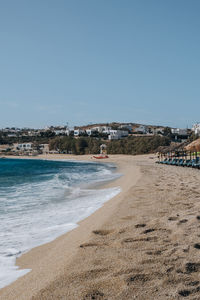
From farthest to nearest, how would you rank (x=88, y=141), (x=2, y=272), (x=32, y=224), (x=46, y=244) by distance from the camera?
(x=88, y=141) < (x=32, y=224) < (x=46, y=244) < (x=2, y=272)

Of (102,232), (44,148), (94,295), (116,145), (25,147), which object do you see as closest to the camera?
(94,295)

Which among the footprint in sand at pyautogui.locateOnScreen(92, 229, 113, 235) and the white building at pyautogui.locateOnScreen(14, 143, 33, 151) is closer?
the footprint in sand at pyautogui.locateOnScreen(92, 229, 113, 235)

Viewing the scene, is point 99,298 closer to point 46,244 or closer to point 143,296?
point 143,296

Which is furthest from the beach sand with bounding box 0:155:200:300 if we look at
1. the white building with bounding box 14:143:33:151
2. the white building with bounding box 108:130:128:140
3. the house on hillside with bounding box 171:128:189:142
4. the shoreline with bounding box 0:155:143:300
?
the white building with bounding box 14:143:33:151

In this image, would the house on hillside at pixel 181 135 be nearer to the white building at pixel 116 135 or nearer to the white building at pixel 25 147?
Answer: the white building at pixel 116 135

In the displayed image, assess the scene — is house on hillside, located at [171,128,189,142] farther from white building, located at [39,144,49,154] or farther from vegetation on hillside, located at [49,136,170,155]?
white building, located at [39,144,49,154]

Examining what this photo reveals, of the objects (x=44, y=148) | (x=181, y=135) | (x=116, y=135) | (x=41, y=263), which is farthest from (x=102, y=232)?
(x=44, y=148)

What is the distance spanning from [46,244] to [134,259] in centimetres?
196

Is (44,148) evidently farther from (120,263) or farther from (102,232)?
(120,263)

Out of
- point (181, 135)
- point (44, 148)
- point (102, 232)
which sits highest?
point (181, 135)

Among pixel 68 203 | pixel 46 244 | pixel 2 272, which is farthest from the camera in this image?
pixel 68 203

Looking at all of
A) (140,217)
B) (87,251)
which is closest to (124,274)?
(87,251)

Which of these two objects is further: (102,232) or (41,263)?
(102,232)

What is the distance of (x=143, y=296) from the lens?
238 cm
